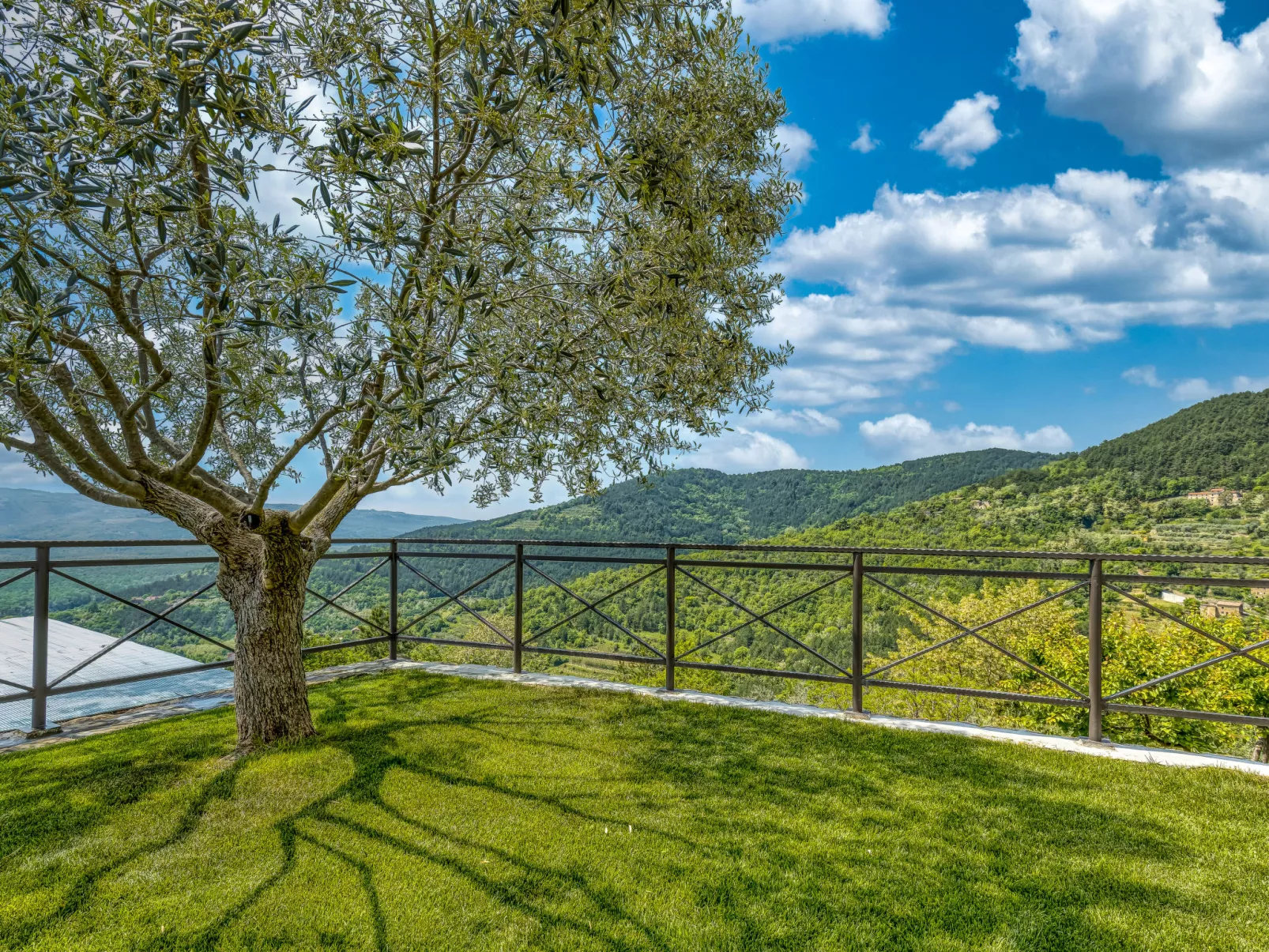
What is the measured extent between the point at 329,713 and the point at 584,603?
217cm

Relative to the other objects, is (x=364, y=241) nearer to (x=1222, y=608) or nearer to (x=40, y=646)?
(x=40, y=646)

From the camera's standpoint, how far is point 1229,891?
229 centimetres

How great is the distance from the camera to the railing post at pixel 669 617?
5074 millimetres

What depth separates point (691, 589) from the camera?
19.0 feet

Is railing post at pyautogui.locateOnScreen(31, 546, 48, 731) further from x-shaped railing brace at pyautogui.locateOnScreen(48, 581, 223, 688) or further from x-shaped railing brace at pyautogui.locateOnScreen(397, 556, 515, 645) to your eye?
x-shaped railing brace at pyautogui.locateOnScreen(397, 556, 515, 645)

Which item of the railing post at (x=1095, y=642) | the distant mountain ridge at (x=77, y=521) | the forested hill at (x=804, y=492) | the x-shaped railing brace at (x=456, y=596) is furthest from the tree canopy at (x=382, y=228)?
the forested hill at (x=804, y=492)

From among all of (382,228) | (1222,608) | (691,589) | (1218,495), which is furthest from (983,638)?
(1218,495)

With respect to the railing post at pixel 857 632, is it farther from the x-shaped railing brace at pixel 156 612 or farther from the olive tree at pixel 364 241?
the x-shaped railing brace at pixel 156 612

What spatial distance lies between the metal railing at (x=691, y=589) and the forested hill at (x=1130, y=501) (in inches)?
364

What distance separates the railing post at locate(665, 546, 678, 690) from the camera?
16.6 feet

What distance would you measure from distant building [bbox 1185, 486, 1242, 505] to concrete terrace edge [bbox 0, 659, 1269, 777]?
17.2m

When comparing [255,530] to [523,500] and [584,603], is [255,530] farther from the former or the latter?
[584,603]

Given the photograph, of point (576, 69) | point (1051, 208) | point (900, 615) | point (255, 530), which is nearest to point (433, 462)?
point (255, 530)

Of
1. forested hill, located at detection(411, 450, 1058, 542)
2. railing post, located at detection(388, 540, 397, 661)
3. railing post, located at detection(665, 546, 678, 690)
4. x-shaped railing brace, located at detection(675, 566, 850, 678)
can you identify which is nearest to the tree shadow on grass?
railing post, located at detection(388, 540, 397, 661)
